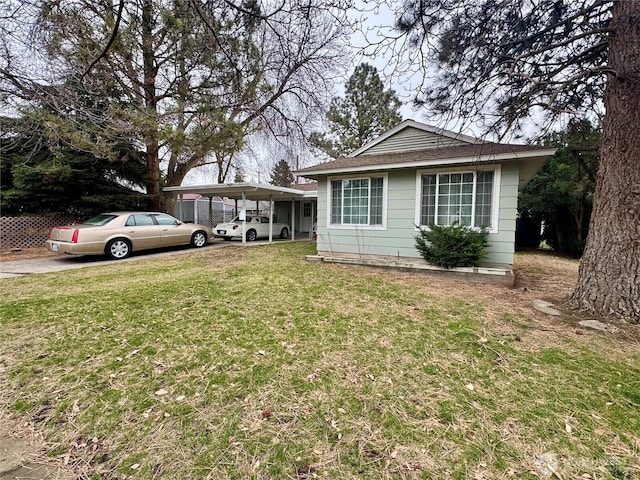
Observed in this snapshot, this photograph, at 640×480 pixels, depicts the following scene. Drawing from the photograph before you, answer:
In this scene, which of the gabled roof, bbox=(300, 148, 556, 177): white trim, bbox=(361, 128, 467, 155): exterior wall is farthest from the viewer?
bbox=(361, 128, 467, 155): exterior wall

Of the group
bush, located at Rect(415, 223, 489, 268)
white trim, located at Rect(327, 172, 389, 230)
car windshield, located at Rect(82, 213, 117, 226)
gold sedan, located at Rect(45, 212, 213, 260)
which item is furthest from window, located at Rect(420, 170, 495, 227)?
car windshield, located at Rect(82, 213, 117, 226)

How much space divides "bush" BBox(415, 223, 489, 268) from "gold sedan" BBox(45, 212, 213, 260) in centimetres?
802

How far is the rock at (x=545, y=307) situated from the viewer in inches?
160

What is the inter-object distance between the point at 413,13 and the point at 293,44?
6.30ft

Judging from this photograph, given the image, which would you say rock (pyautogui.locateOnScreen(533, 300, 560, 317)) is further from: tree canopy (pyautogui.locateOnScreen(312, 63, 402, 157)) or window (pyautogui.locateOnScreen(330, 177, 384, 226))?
tree canopy (pyautogui.locateOnScreen(312, 63, 402, 157))

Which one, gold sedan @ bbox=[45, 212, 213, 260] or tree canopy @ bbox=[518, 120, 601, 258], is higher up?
tree canopy @ bbox=[518, 120, 601, 258]

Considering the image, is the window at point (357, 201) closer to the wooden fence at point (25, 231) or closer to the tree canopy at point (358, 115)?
the wooden fence at point (25, 231)

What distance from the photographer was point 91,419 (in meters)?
1.97

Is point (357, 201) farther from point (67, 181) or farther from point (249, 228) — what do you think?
point (67, 181)

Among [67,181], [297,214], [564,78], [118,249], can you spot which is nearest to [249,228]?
[297,214]

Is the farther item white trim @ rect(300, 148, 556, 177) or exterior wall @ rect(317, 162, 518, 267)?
exterior wall @ rect(317, 162, 518, 267)

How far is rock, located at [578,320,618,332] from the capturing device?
3.48m

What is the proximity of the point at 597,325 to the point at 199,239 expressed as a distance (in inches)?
426

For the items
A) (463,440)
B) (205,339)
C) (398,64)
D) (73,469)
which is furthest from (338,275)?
(73,469)
